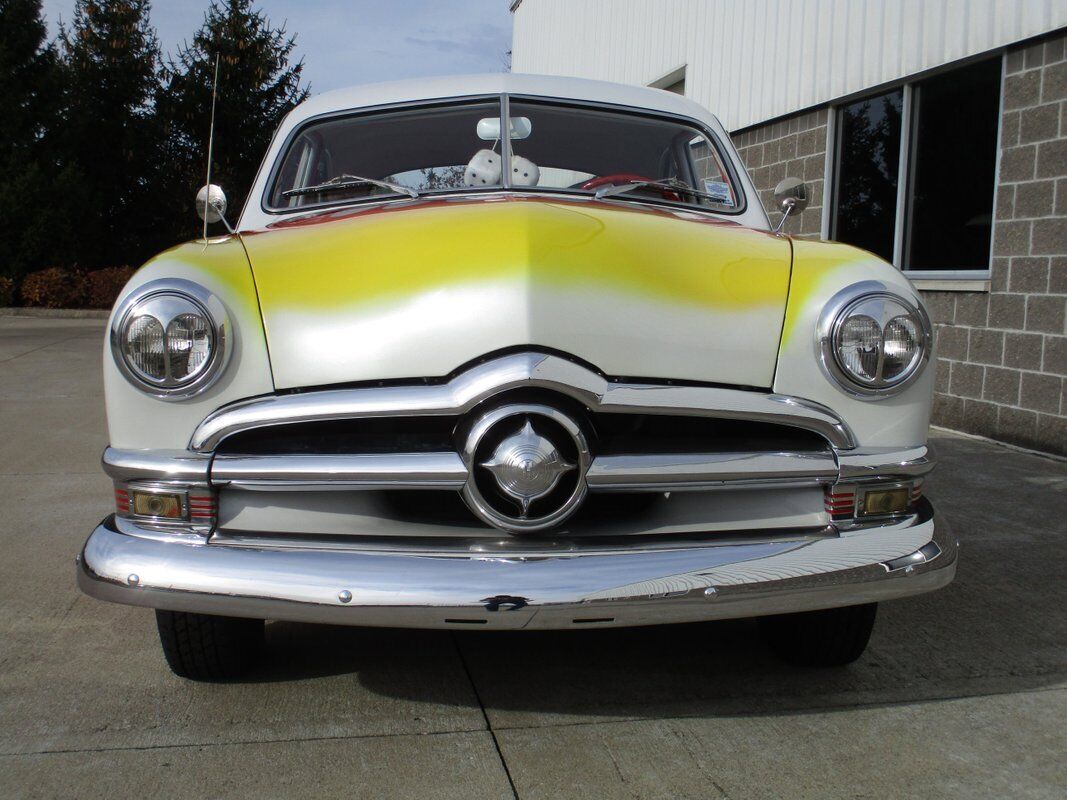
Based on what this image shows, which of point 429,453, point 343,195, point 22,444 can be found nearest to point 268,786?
point 429,453

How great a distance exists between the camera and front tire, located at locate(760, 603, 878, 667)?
2490 millimetres

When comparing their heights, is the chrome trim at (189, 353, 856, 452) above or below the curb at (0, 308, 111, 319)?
above

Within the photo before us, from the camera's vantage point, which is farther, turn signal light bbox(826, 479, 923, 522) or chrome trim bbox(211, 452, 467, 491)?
turn signal light bbox(826, 479, 923, 522)

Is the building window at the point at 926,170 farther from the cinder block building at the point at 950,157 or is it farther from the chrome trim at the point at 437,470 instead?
the chrome trim at the point at 437,470

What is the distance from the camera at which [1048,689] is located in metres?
2.51

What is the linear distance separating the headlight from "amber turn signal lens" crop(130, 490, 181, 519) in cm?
140

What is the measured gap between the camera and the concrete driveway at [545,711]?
205 cm

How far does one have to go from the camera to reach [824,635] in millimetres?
2533

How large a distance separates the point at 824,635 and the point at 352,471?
1.27m

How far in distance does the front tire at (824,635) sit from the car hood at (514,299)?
0.71 metres

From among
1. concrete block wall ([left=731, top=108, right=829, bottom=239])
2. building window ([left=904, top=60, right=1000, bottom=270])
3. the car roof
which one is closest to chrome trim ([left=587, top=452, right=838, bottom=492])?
the car roof

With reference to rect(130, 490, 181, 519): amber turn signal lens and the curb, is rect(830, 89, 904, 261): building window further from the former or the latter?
the curb

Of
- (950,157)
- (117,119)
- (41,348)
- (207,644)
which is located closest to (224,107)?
(117,119)

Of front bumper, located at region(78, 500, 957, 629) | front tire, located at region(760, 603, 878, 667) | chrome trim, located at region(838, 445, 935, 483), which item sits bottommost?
front tire, located at region(760, 603, 878, 667)
